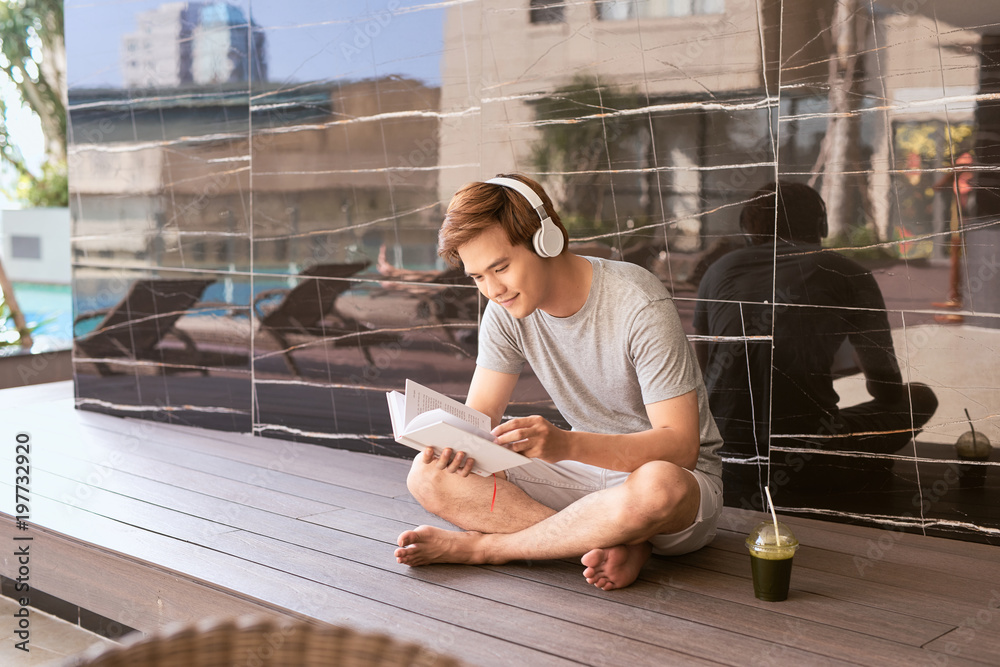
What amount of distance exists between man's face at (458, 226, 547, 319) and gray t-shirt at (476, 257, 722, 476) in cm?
13

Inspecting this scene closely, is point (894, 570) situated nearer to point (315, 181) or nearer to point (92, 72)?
point (315, 181)

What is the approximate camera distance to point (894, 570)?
1.93 m

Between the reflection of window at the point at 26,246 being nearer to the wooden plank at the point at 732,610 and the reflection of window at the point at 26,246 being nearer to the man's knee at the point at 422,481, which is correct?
the man's knee at the point at 422,481

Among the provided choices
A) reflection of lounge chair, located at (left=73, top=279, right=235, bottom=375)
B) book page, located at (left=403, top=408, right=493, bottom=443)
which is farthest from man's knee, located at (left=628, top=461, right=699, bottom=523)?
reflection of lounge chair, located at (left=73, top=279, right=235, bottom=375)

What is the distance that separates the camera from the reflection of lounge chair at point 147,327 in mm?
3459

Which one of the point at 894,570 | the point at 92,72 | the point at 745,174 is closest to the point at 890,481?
the point at 894,570

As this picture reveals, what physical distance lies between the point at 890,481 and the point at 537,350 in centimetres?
99

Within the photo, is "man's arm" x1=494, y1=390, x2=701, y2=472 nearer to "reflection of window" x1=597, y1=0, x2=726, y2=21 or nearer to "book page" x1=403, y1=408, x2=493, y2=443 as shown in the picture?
"book page" x1=403, y1=408, x2=493, y2=443

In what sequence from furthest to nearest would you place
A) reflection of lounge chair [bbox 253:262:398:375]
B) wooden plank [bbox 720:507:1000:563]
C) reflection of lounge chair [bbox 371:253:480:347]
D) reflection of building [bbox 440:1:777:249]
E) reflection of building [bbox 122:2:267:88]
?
reflection of building [bbox 122:2:267:88] → reflection of lounge chair [bbox 253:262:398:375] → reflection of lounge chair [bbox 371:253:480:347] → reflection of building [bbox 440:1:777:249] → wooden plank [bbox 720:507:1000:563]

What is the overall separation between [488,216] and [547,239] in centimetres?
13

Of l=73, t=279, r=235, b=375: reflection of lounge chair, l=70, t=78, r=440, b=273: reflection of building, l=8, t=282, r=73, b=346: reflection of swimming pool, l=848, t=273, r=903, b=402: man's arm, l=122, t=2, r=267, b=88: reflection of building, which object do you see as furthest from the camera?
l=8, t=282, r=73, b=346: reflection of swimming pool

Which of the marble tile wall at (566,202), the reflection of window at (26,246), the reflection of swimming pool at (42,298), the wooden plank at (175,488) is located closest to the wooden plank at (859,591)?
the marble tile wall at (566,202)

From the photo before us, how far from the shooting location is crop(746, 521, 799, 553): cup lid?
5.45ft

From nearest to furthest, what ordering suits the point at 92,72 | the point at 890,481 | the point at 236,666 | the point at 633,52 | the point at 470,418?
the point at 236,666 < the point at 470,418 < the point at 890,481 < the point at 633,52 < the point at 92,72
